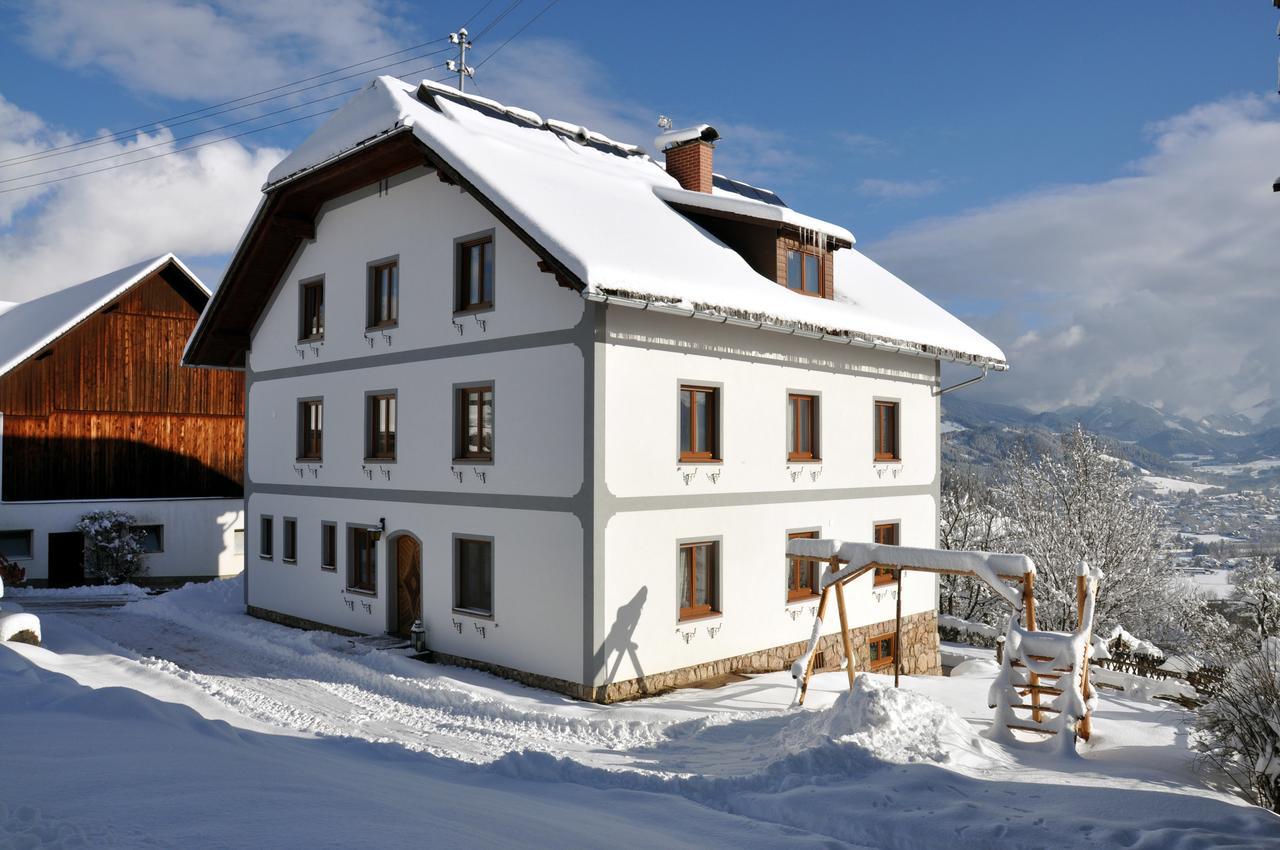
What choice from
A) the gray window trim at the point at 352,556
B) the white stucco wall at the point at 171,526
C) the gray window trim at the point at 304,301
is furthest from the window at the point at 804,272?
the white stucco wall at the point at 171,526

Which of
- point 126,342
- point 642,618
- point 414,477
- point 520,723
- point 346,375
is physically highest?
point 126,342

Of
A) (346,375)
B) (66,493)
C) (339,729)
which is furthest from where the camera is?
(66,493)

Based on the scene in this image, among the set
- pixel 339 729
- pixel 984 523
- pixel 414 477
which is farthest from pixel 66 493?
pixel 984 523

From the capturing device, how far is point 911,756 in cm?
1014

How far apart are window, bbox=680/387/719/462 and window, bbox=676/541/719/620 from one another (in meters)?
1.65

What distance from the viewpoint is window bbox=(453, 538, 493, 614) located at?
16.6m

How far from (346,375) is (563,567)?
26.0 feet

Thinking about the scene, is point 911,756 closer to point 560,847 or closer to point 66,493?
point 560,847

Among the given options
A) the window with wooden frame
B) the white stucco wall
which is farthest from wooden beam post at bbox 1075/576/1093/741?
the white stucco wall

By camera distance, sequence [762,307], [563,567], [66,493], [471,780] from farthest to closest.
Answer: [66,493] < [762,307] < [563,567] < [471,780]

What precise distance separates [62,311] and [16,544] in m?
8.09

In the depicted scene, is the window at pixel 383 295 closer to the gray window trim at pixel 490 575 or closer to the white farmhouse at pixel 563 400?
the white farmhouse at pixel 563 400

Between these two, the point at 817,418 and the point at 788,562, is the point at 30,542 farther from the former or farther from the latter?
the point at 817,418

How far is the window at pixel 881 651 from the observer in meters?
21.1
